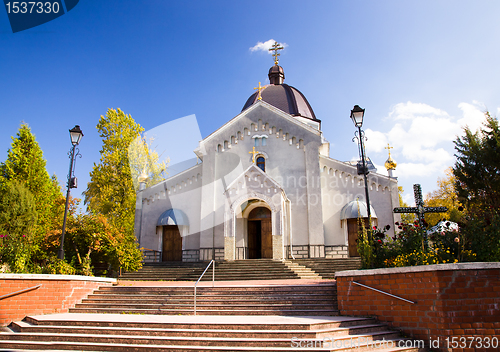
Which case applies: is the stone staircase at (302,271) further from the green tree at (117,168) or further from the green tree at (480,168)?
the green tree at (117,168)

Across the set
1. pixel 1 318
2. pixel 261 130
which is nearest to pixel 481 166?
pixel 261 130

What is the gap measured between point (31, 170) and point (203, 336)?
39.4ft

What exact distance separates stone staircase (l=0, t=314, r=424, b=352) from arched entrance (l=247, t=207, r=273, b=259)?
38.8ft

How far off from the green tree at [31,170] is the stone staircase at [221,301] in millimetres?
5761

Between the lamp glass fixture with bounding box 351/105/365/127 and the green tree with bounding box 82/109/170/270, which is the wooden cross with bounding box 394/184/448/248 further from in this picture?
the green tree with bounding box 82/109/170/270

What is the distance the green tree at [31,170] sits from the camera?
1451 centimetres

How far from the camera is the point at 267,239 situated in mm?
19297

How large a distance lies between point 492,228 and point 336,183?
1247cm

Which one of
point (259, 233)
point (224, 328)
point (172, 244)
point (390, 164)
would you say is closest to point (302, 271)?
point (259, 233)

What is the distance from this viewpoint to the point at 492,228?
Answer: 24.0 feet

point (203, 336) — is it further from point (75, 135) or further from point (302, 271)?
point (302, 271)

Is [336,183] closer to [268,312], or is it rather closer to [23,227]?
[268,312]

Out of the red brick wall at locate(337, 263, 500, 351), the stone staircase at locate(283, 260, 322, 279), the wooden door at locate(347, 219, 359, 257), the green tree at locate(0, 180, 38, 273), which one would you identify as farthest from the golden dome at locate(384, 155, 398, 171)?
the green tree at locate(0, 180, 38, 273)

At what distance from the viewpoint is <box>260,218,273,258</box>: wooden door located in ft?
63.0
